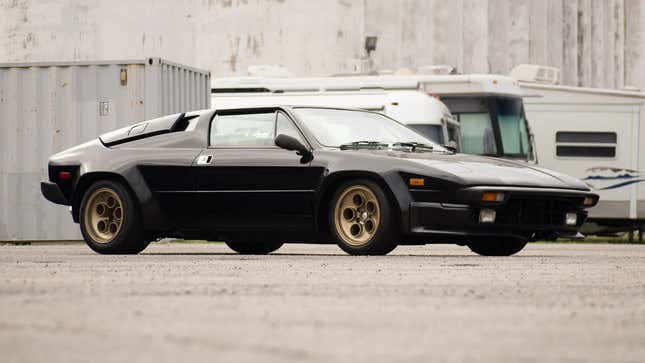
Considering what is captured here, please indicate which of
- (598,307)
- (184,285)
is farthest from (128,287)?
(598,307)

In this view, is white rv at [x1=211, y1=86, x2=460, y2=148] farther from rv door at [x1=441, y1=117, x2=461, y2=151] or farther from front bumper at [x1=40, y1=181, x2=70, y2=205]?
front bumper at [x1=40, y1=181, x2=70, y2=205]

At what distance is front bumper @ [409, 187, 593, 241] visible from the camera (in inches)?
434

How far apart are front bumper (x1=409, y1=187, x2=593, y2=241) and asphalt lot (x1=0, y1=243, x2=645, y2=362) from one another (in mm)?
1410

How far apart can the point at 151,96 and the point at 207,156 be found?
18.3ft

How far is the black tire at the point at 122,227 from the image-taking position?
1204 cm

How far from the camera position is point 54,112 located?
17.7 meters

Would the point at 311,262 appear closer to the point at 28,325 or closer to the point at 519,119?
the point at 28,325

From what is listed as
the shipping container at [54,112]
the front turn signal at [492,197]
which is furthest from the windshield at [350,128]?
the shipping container at [54,112]

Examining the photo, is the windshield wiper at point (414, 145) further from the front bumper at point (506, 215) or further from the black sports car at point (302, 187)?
the front bumper at point (506, 215)

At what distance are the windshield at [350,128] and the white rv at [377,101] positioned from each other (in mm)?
7659

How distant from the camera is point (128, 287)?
7492mm

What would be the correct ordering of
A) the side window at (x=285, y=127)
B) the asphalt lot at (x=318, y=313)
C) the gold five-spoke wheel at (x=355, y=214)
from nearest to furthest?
the asphalt lot at (x=318, y=313), the gold five-spoke wheel at (x=355, y=214), the side window at (x=285, y=127)

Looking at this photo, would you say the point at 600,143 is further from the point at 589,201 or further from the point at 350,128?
the point at 350,128

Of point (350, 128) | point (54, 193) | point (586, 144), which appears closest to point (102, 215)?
point (54, 193)
